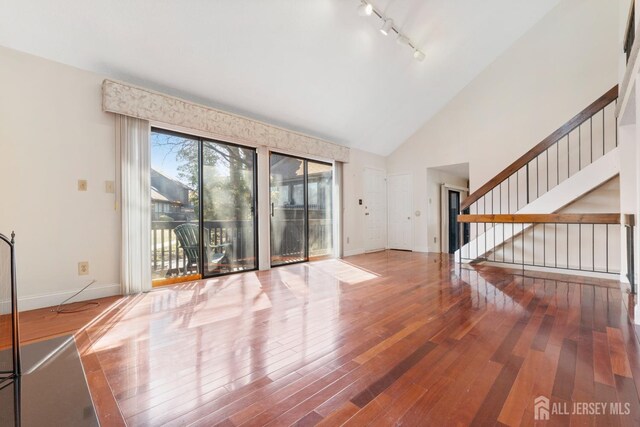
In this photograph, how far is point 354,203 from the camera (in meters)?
6.36

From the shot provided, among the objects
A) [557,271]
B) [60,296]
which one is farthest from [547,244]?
[60,296]

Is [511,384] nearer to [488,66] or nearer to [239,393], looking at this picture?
[239,393]

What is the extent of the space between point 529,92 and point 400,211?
3.37m

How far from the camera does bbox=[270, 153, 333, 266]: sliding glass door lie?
16.6ft

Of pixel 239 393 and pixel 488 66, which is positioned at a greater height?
pixel 488 66

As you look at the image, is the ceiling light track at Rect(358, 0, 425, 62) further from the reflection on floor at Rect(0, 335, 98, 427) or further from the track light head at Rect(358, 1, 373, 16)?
the reflection on floor at Rect(0, 335, 98, 427)

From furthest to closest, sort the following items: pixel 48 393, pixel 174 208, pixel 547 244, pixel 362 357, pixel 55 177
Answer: pixel 547 244
pixel 174 208
pixel 55 177
pixel 362 357
pixel 48 393

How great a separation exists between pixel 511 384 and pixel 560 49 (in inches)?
229

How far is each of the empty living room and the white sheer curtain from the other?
2 cm

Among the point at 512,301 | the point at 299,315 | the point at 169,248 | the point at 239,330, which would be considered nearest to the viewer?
the point at 239,330

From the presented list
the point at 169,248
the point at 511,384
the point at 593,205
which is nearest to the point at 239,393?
the point at 511,384

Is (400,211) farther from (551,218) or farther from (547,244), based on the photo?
(551,218)

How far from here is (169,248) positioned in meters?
3.84

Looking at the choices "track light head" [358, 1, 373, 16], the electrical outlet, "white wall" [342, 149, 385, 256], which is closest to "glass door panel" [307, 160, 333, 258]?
"white wall" [342, 149, 385, 256]
